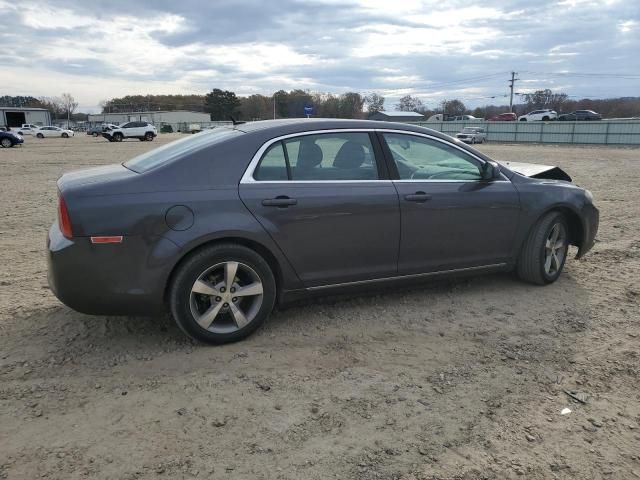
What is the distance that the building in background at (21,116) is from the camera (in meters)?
89.2

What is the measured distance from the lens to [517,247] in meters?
4.80

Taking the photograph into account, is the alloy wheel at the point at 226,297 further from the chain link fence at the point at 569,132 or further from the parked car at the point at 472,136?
the chain link fence at the point at 569,132

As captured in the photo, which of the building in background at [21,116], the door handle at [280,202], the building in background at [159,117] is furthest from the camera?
the building in background at [159,117]

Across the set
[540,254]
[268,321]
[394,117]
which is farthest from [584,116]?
[268,321]

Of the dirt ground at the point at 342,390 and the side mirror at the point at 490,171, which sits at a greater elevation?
the side mirror at the point at 490,171

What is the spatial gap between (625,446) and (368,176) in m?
2.46

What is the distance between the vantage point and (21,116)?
93.2 meters

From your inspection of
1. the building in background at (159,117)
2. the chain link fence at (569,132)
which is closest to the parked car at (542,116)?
the chain link fence at (569,132)

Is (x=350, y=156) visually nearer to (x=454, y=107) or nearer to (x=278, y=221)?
(x=278, y=221)

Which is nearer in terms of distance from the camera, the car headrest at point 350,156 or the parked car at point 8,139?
the car headrest at point 350,156

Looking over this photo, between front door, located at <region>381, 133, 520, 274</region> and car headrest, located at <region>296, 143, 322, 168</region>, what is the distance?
0.63m

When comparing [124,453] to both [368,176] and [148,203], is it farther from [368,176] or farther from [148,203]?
[368,176]

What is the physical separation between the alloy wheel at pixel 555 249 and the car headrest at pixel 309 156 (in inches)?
96.9

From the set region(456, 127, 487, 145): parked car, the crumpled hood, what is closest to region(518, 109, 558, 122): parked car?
region(456, 127, 487, 145): parked car
